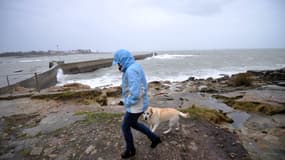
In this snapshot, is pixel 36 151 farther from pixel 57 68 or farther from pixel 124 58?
pixel 57 68

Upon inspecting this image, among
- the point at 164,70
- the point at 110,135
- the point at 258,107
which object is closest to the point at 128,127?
the point at 110,135

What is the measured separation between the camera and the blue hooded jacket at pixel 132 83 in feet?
7.54

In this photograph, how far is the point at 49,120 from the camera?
183 inches

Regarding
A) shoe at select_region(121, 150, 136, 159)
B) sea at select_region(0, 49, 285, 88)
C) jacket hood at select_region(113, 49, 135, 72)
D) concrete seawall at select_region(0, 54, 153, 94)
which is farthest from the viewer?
sea at select_region(0, 49, 285, 88)

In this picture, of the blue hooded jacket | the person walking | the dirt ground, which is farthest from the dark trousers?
the dirt ground

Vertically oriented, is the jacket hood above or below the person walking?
above

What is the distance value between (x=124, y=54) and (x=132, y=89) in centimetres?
54

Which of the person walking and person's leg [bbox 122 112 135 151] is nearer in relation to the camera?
the person walking

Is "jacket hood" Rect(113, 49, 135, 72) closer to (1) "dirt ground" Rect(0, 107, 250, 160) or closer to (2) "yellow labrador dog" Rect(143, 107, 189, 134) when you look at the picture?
(2) "yellow labrador dog" Rect(143, 107, 189, 134)

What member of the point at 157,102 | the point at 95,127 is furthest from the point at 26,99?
the point at 157,102

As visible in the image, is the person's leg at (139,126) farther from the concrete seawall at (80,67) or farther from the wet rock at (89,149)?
the concrete seawall at (80,67)

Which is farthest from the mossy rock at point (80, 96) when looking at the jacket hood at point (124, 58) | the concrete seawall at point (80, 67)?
the concrete seawall at point (80, 67)

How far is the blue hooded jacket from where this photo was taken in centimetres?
230

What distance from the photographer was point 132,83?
90.1 inches
